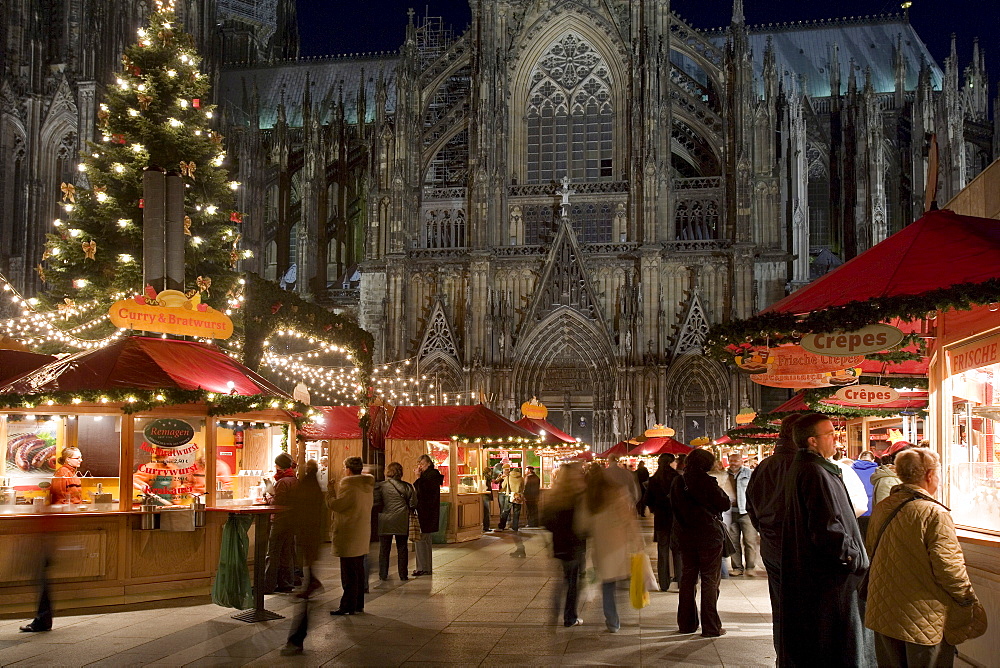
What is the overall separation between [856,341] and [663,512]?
410 cm

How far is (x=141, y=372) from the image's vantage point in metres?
11.6

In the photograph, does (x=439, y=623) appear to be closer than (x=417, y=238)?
Yes

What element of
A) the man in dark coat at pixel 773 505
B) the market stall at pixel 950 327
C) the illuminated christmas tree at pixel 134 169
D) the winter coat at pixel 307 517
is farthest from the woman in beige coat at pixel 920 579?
the illuminated christmas tree at pixel 134 169

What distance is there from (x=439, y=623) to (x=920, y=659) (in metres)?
4.91

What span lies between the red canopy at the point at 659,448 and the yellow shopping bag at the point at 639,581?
16.2m

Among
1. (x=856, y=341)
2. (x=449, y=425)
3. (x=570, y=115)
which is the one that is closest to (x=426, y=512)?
(x=449, y=425)

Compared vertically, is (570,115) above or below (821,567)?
above

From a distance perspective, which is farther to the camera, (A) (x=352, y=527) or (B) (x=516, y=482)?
(B) (x=516, y=482)

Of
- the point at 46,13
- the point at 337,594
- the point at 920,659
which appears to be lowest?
the point at 337,594

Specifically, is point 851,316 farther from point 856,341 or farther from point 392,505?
point 392,505

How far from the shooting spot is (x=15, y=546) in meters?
10.5

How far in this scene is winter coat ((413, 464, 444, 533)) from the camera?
13.3 m

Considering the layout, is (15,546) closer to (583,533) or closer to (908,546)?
(583,533)

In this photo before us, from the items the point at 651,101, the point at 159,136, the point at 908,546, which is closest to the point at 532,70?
the point at 651,101
